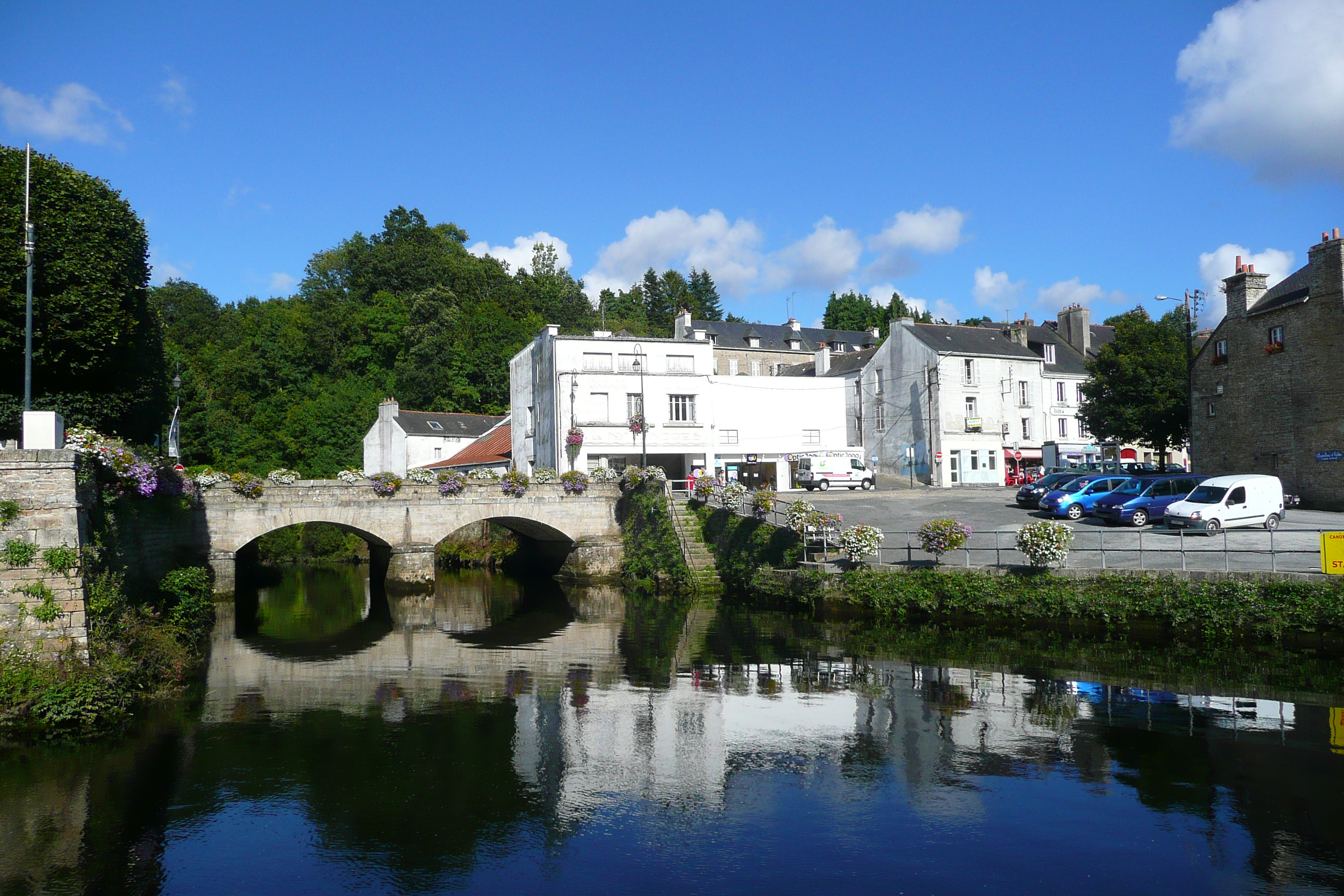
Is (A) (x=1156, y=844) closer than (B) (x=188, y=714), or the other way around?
(A) (x=1156, y=844)

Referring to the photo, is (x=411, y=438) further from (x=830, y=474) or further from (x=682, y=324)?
(x=830, y=474)

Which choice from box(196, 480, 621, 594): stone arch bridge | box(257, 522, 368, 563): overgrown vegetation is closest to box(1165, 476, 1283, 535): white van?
box(196, 480, 621, 594): stone arch bridge

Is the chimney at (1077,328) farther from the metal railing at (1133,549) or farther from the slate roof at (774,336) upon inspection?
the metal railing at (1133,549)

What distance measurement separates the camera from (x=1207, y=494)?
27.2 m

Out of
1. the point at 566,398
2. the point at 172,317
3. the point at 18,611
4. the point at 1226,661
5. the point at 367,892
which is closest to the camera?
the point at 367,892

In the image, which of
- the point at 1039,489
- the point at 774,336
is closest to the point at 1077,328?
the point at 774,336

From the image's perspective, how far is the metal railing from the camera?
2070 cm

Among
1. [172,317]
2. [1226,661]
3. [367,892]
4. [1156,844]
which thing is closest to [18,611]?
[367,892]

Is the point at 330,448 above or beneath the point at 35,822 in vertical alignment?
above

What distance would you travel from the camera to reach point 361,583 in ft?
135

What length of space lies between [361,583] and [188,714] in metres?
25.2

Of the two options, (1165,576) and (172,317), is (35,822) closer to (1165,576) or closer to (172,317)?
(1165,576)

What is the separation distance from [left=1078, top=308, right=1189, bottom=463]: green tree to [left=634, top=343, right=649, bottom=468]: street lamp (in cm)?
2198

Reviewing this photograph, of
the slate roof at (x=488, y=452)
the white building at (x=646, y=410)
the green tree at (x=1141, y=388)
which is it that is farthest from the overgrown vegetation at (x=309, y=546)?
the green tree at (x=1141, y=388)
